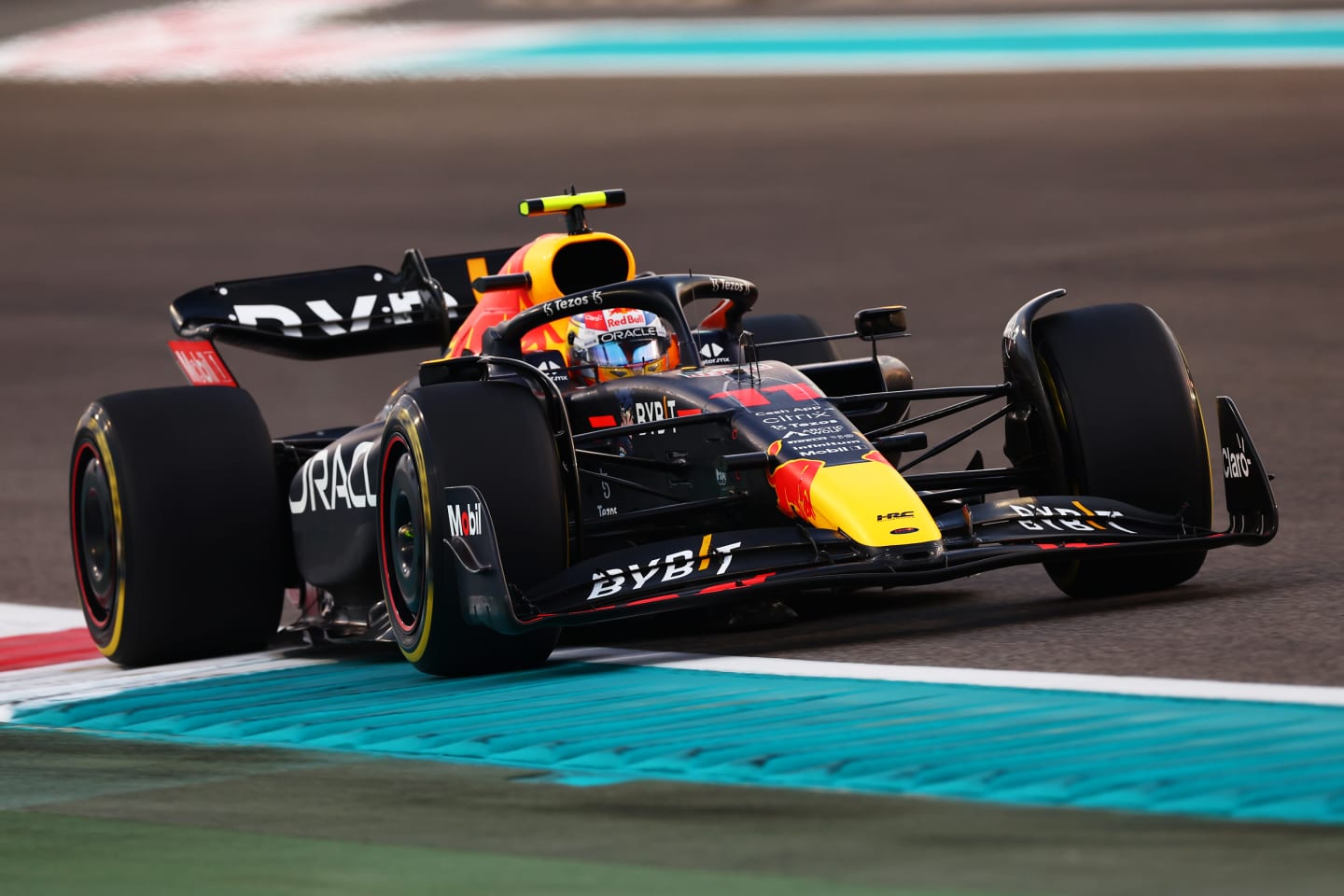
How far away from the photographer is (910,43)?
34438mm

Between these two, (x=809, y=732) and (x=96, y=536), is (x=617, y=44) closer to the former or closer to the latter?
(x=96, y=536)

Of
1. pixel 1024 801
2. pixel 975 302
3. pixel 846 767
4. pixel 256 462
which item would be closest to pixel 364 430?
pixel 256 462

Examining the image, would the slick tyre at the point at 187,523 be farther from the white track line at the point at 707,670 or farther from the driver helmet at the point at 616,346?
the driver helmet at the point at 616,346

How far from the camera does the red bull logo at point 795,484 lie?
7.43 m

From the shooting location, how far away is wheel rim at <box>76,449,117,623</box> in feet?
29.4

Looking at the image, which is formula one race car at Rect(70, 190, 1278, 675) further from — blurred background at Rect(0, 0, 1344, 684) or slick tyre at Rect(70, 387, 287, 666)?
blurred background at Rect(0, 0, 1344, 684)

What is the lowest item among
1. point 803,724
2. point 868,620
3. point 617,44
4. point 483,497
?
point 868,620

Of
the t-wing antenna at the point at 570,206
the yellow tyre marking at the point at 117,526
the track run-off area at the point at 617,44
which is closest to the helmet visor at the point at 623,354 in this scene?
the t-wing antenna at the point at 570,206

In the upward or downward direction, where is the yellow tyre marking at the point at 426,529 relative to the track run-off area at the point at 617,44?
downward

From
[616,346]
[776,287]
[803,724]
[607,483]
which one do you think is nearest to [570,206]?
[616,346]

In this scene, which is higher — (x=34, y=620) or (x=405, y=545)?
(x=405, y=545)

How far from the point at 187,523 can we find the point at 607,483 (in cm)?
164

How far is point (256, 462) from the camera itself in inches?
348

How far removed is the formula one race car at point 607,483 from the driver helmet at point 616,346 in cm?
1
